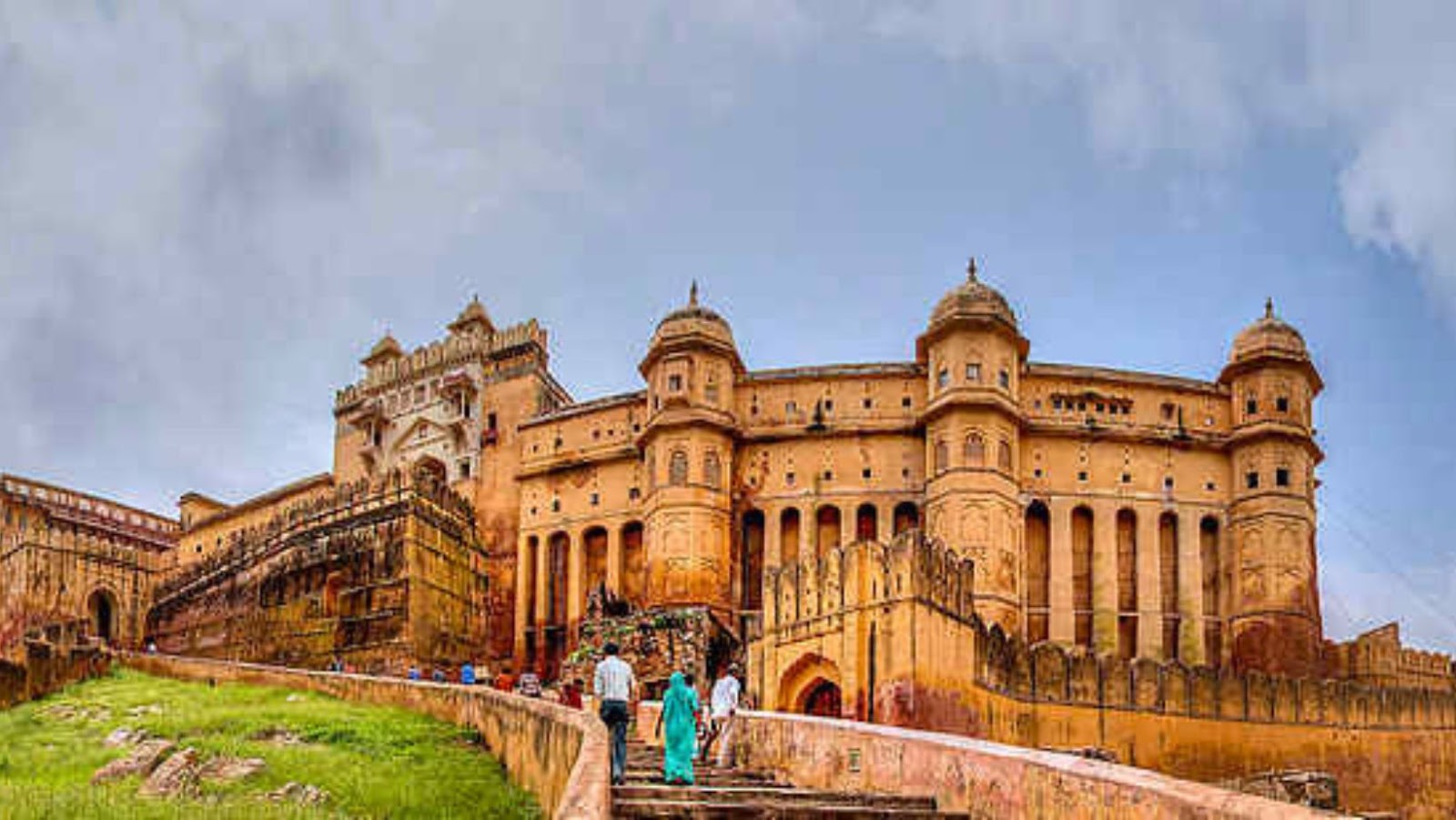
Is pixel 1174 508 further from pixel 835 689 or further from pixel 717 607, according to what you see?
pixel 835 689

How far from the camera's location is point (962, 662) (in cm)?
2731

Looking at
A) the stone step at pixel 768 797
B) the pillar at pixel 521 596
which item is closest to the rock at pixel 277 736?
the stone step at pixel 768 797

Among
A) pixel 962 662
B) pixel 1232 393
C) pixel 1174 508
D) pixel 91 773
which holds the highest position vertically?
pixel 1232 393

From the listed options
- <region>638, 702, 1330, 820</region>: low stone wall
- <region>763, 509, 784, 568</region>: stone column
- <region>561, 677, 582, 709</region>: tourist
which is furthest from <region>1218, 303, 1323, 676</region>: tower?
<region>638, 702, 1330, 820</region>: low stone wall

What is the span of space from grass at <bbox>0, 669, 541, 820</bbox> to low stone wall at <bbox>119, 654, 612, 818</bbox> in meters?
0.30

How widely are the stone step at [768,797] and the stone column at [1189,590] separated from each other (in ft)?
101

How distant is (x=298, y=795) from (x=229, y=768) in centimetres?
249

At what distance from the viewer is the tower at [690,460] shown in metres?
40.1

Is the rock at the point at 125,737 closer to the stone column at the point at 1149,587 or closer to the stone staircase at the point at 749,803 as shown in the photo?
the stone staircase at the point at 749,803

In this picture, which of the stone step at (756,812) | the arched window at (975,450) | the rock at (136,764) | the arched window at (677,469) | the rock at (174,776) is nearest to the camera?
the stone step at (756,812)

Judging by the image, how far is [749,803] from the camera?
35.6ft

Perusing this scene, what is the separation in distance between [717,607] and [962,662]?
13.6 m

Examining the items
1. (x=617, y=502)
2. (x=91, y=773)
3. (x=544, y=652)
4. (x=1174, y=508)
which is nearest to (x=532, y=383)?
(x=617, y=502)

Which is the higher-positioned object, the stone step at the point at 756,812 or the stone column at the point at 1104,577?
the stone column at the point at 1104,577
